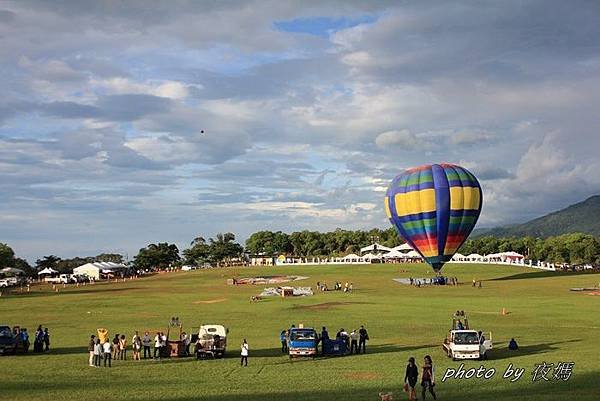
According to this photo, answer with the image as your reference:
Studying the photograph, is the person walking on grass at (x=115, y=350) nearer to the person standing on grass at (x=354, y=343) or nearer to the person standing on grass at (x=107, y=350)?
the person standing on grass at (x=107, y=350)

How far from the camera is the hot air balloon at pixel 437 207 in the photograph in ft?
316

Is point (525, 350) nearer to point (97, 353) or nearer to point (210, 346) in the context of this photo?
point (210, 346)

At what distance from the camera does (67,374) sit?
35.7 metres

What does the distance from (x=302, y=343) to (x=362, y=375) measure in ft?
22.5

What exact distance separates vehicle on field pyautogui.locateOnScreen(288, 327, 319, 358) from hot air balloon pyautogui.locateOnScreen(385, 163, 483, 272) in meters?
58.0

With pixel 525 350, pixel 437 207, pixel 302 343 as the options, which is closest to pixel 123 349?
pixel 302 343

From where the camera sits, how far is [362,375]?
3444 centimetres

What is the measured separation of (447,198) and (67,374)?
69.0 m

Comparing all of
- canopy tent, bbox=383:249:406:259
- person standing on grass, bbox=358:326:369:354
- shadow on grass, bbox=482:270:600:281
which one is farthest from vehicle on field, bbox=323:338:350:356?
canopy tent, bbox=383:249:406:259

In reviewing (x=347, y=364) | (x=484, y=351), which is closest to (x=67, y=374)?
(x=347, y=364)

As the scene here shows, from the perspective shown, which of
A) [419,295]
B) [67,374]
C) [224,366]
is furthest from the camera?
[419,295]

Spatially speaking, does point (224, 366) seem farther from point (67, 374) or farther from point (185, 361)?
point (67, 374)

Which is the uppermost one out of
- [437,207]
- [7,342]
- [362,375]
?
[437,207]

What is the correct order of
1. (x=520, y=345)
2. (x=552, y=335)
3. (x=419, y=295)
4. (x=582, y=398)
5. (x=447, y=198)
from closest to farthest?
(x=582, y=398) → (x=520, y=345) → (x=552, y=335) → (x=419, y=295) → (x=447, y=198)
